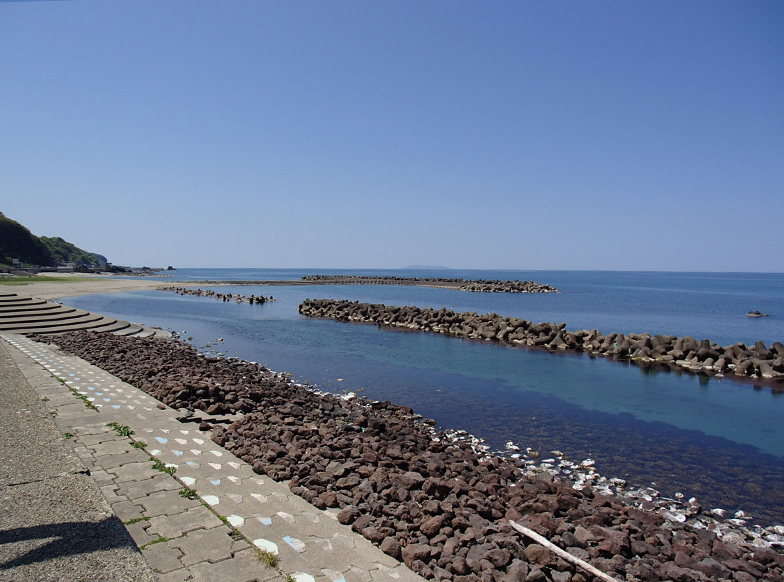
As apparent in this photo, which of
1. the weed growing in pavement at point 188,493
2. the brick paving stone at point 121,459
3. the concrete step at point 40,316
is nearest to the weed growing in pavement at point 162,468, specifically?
the brick paving stone at point 121,459

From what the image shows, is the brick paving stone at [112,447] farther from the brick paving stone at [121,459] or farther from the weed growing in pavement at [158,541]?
the weed growing in pavement at [158,541]

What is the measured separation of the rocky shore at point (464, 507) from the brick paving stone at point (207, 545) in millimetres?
1617

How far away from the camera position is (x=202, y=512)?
19.2 feet

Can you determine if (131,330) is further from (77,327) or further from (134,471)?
(134,471)

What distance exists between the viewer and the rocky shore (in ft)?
18.5

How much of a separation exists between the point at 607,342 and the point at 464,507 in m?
23.8

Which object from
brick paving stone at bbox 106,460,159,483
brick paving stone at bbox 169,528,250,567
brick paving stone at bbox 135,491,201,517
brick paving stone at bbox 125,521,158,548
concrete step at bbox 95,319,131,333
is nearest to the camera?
brick paving stone at bbox 169,528,250,567

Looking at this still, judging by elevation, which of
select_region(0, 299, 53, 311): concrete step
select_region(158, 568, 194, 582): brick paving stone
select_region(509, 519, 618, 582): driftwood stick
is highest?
select_region(0, 299, 53, 311): concrete step

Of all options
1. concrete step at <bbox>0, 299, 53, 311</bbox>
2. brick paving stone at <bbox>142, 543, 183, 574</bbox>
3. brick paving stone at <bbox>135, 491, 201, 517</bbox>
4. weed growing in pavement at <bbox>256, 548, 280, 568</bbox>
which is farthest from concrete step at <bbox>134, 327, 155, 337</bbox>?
Result: weed growing in pavement at <bbox>256, 548, 280, 568</bbox>

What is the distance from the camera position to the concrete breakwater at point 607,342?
23.2 metres

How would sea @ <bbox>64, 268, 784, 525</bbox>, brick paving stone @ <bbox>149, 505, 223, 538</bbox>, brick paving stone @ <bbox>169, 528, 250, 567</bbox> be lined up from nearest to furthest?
brick paving stone @ <bbox>169, 528, 250, 567</bbox>
brick paving stone @ <bbox>149, 505, 223, 538</bbox>
sea @ <bbox>64, 268, 784, 525</bbox>

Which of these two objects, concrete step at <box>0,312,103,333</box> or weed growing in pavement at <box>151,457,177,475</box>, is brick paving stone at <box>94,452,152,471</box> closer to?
weed growing in pavement at <box>151,457,177,475</box>

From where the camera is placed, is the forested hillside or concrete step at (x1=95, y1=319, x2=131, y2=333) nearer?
concrete step at (x1=95, y1=319, x2=131, y2=333)

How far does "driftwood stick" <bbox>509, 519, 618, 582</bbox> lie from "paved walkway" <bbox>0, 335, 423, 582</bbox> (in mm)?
1745
